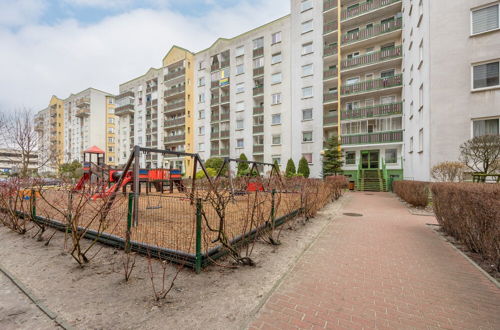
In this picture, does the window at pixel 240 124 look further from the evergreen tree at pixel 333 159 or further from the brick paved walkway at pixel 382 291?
the brick paved walkway at pixel 382 291

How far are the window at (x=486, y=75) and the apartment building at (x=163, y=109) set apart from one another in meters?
34.7

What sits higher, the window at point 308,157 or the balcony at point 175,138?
the balcony at point 175,138

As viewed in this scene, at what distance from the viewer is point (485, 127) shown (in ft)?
41.4

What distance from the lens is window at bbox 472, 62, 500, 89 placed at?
12531 mm

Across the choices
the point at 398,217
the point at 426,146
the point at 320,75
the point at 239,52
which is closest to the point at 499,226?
the point at 398,217

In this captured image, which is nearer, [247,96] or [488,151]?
[488,151]

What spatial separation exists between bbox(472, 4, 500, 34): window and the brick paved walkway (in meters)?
14.5

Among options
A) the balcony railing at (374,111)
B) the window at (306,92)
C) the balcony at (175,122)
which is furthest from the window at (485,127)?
the balcony at (175,122)

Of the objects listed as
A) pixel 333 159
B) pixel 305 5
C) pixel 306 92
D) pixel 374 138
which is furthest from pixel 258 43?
pixel 374 138

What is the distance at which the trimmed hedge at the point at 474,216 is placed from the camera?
3.95m

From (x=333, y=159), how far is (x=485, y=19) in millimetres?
14058

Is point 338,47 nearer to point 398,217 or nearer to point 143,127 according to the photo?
point 398,217

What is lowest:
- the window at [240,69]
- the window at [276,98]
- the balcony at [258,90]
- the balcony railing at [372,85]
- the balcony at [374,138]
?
the balcony at [374,138]

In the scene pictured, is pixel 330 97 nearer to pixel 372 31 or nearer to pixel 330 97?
pixel 330 97
